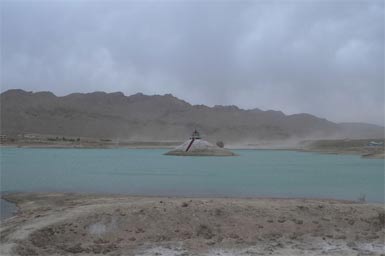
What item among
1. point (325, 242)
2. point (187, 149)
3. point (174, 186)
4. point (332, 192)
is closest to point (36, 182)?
point (174, 186)

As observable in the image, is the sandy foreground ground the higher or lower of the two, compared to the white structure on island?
lower

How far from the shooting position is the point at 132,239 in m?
12.6

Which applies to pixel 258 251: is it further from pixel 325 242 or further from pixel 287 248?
pixel 325 242

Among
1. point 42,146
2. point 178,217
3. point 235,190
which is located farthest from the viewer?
point 42,146

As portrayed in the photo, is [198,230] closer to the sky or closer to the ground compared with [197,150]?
closer to the ground

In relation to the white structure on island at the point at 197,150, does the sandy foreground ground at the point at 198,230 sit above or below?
below

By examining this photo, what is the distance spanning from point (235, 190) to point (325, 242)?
1525cm

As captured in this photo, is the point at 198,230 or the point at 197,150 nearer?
the point at 198,230

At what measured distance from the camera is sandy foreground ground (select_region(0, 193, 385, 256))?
11.6m

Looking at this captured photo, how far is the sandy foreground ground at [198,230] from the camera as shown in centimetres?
1158

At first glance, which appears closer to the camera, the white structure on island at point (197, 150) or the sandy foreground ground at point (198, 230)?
the sandy foreground ground at point (198, 230)

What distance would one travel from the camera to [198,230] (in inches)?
525

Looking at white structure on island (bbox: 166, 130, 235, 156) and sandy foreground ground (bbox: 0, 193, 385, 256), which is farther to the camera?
white structure on island (bbox: 166, 130, 235, 156)

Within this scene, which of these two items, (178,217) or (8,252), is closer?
(8,252)
